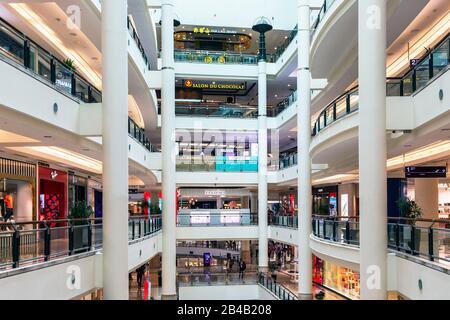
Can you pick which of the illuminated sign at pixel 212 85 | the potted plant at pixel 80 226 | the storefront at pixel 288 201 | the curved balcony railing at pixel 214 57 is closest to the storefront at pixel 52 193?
the potted plant at pixel 80 226

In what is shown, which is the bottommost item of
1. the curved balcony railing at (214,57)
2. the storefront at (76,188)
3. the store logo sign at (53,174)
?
the storefront at (76,188)

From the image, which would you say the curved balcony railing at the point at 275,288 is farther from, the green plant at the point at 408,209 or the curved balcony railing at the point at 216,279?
the green plant at the point at 408,209

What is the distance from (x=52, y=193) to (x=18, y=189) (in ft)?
10.2

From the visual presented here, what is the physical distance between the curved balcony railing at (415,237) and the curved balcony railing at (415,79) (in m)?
2.36

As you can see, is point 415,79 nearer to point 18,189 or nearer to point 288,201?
point 18,189

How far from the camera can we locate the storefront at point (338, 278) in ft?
73.5

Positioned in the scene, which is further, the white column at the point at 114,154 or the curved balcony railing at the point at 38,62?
the white column at the point at 114,154

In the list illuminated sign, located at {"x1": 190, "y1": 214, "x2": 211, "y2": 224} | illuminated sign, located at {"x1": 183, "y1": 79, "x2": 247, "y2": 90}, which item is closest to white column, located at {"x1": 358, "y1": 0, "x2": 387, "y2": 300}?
illuminated sign, located at {"x1": 190, "y1": 214, "x2": 211, "y2": 224}

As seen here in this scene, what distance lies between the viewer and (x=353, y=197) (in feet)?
88.2

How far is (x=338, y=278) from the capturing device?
2456cm

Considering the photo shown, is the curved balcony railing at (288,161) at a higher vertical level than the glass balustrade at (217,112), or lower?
lower

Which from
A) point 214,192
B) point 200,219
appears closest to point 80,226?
point 200,219

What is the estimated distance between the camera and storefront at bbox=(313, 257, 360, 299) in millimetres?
22403
